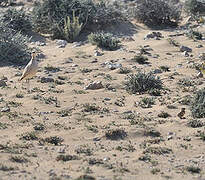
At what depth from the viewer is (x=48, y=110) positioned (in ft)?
32.4

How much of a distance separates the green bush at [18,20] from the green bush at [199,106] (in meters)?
8.26

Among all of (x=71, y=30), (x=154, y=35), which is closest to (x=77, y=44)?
(x=71, y=30)

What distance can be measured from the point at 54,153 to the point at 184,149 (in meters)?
1.97

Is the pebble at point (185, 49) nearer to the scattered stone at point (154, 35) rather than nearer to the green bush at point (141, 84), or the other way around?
the scattered stone at point (154, 35)

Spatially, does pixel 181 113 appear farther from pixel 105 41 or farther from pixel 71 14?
pixel 71 14

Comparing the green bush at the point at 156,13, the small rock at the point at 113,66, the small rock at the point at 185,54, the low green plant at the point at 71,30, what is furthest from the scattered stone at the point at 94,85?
the green bush at the point at 156,13

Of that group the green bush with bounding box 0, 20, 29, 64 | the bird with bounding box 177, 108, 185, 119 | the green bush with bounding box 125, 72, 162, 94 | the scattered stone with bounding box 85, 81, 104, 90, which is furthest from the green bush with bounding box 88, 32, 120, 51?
the bird with bounding box 177, 108, 185, 119

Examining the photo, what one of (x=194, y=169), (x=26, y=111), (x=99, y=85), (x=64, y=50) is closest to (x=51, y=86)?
(x=99, y=85)

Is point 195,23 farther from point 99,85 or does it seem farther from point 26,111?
point 26,111

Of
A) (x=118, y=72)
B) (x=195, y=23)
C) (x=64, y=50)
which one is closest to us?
(x=118, y=72)

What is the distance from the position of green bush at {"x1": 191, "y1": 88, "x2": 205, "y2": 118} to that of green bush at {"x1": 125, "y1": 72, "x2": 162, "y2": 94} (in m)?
1.75

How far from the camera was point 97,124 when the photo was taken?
9078 millimetres

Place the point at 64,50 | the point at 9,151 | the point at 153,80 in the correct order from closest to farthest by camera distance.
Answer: the point at 9,151
the point at 153,80
the point at 64,50

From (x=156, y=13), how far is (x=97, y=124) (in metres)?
9.43
